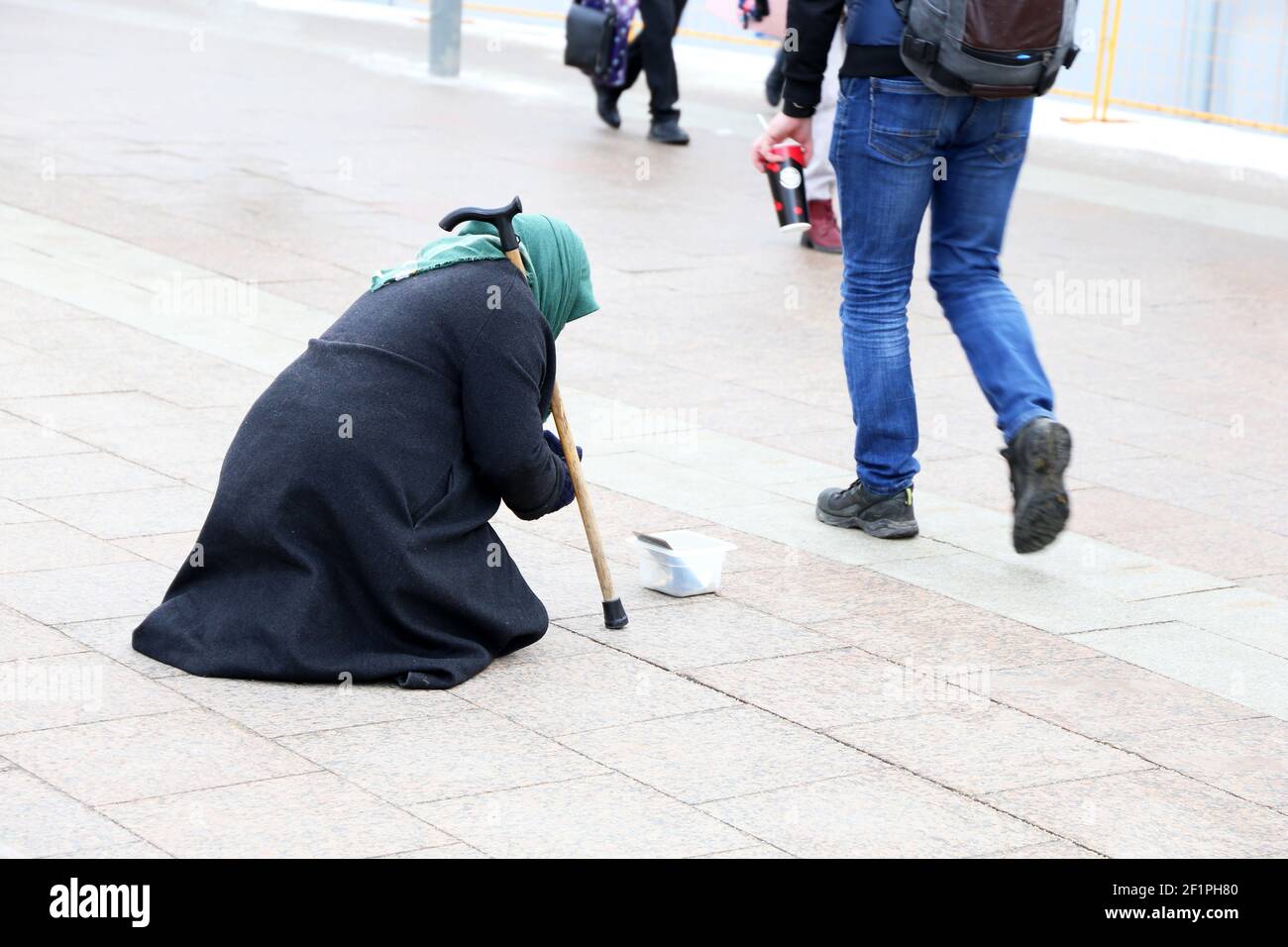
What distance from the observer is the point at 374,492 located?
394 centimetres

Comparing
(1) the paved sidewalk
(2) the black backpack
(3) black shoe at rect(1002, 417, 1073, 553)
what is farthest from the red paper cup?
(3) black shoe at rect(1002, 417, 1073, 553)

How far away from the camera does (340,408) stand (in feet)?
13.0

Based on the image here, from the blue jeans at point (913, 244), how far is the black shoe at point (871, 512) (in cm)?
4

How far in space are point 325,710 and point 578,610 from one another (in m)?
0.87

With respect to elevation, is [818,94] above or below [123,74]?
above

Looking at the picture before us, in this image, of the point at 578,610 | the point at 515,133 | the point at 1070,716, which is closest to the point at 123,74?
the point at 515,133

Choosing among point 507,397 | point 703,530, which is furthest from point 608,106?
point 507,397

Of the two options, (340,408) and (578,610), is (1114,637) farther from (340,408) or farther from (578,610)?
(340,408)

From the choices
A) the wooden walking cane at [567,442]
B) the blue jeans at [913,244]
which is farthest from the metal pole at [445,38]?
the wooden walking cane at [567,442]

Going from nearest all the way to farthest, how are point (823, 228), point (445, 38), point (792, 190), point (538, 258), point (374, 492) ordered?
point (374, 492)
point (538, 258)
point (792, 190)
point (823, 228)
point (445, 38)

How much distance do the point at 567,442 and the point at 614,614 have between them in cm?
41

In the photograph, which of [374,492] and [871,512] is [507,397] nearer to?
[374,492]

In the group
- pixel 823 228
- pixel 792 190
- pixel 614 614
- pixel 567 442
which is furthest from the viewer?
pixel 823 228
